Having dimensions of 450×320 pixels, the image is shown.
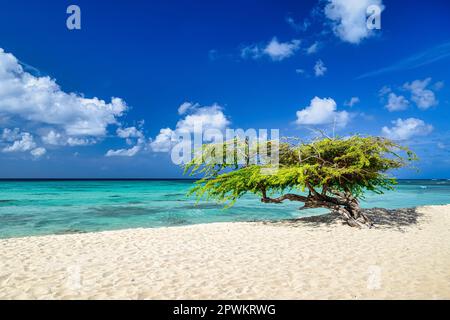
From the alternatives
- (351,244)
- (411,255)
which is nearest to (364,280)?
(411,255)

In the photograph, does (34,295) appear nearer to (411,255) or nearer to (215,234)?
(215,234)

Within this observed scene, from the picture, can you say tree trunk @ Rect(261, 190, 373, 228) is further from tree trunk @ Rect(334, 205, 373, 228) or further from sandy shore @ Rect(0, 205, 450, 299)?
sandy shore @ Rect(0, 205, 450, 299)

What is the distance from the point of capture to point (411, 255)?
7.77 m

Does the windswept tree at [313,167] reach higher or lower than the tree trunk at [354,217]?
higher

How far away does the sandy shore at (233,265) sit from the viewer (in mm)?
5359

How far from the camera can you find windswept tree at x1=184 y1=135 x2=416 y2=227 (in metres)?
12.0

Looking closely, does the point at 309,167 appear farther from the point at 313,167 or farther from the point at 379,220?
the point at 379,220

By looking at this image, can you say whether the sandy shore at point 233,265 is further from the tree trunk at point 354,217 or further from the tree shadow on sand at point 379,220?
the tree shadow on sand at point 379,220

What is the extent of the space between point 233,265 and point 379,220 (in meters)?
9.25

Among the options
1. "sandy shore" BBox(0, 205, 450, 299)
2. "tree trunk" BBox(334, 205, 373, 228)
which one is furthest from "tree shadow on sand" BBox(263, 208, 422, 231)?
"sandy shore" BBox(0, 205, 450, 299)

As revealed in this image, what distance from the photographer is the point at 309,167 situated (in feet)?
37.4

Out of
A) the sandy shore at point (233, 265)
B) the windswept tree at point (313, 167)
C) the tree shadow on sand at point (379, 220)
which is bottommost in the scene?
the sandy shore at point (233, 265)

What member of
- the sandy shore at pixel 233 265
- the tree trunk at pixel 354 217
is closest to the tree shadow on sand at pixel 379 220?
the tree trunk at pixel 354 217
